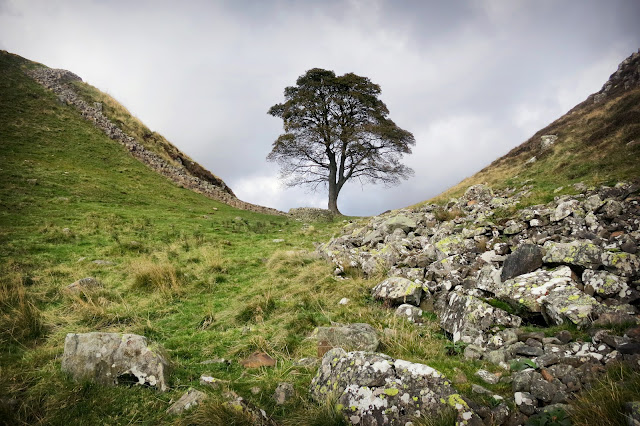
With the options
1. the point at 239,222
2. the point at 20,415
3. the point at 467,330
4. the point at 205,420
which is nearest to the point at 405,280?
the point at 467,330

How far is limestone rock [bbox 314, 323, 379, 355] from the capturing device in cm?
468

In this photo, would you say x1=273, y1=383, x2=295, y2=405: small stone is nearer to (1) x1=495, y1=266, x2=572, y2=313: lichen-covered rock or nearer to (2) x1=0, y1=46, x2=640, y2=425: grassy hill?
(2) x1=0, y1=46, x2=640, y2=425: grassy hill

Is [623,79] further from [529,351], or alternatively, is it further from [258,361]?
[258,361]

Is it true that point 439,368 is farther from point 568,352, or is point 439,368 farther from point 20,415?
point 20,415

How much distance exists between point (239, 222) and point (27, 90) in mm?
29075

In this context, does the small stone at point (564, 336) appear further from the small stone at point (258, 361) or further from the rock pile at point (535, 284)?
the small stone at point (258, 361)

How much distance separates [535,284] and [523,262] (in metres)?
0.69

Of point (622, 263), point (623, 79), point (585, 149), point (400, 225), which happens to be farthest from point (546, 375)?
point (623, 79)

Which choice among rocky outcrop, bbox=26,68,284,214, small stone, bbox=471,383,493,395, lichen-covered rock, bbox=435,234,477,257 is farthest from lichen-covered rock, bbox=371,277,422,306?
rocky outcrop, bbox=26,68,284,214

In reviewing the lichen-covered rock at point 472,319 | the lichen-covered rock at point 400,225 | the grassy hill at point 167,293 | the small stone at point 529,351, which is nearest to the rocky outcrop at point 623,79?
the grassy hill at point 167,293

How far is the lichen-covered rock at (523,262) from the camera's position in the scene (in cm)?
583

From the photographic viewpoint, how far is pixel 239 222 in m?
21.0

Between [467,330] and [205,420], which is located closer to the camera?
[205,420]

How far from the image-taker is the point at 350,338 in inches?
189
